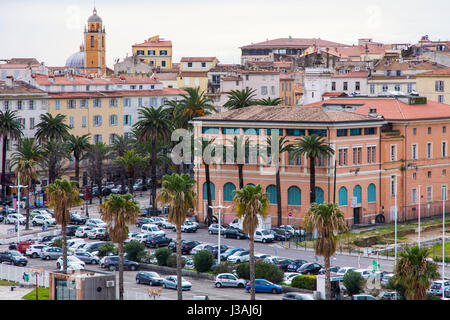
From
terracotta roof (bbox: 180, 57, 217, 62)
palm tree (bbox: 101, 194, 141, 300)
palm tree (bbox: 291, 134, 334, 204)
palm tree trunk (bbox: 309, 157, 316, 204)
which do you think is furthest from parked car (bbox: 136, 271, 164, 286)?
terracotta roof (bbox: 180, 57, 217, 62)

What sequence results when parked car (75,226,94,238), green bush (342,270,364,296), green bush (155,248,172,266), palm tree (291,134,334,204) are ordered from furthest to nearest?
1. palm tree (291,134,334,204)
2. parked car (75,226,94,238)
3. green bush (155,248,172,266)
4. green bush (342,270,364,296)

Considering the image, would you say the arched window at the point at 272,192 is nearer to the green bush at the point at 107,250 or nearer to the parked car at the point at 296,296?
the green bush at the point at 107,250

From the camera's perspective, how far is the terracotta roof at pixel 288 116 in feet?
325

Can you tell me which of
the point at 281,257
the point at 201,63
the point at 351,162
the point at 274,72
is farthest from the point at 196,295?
the point at 201,63

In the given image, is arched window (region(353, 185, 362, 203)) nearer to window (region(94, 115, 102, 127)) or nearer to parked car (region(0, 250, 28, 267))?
parked car (region(0, 250, 28, 267))

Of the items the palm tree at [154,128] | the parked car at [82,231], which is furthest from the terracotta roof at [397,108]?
the parked car at [82,231]

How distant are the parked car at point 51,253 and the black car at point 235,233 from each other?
15.0 metres

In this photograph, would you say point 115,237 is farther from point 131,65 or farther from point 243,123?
point 131,65

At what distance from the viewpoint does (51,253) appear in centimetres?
8531

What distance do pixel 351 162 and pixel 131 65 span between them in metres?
94.2

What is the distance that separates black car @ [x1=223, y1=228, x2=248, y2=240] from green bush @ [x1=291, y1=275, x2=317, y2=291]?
20063mm

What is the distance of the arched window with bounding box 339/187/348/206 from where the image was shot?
98.2m

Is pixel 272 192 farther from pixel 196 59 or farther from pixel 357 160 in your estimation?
pixel 196 59

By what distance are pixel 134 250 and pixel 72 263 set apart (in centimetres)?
474
